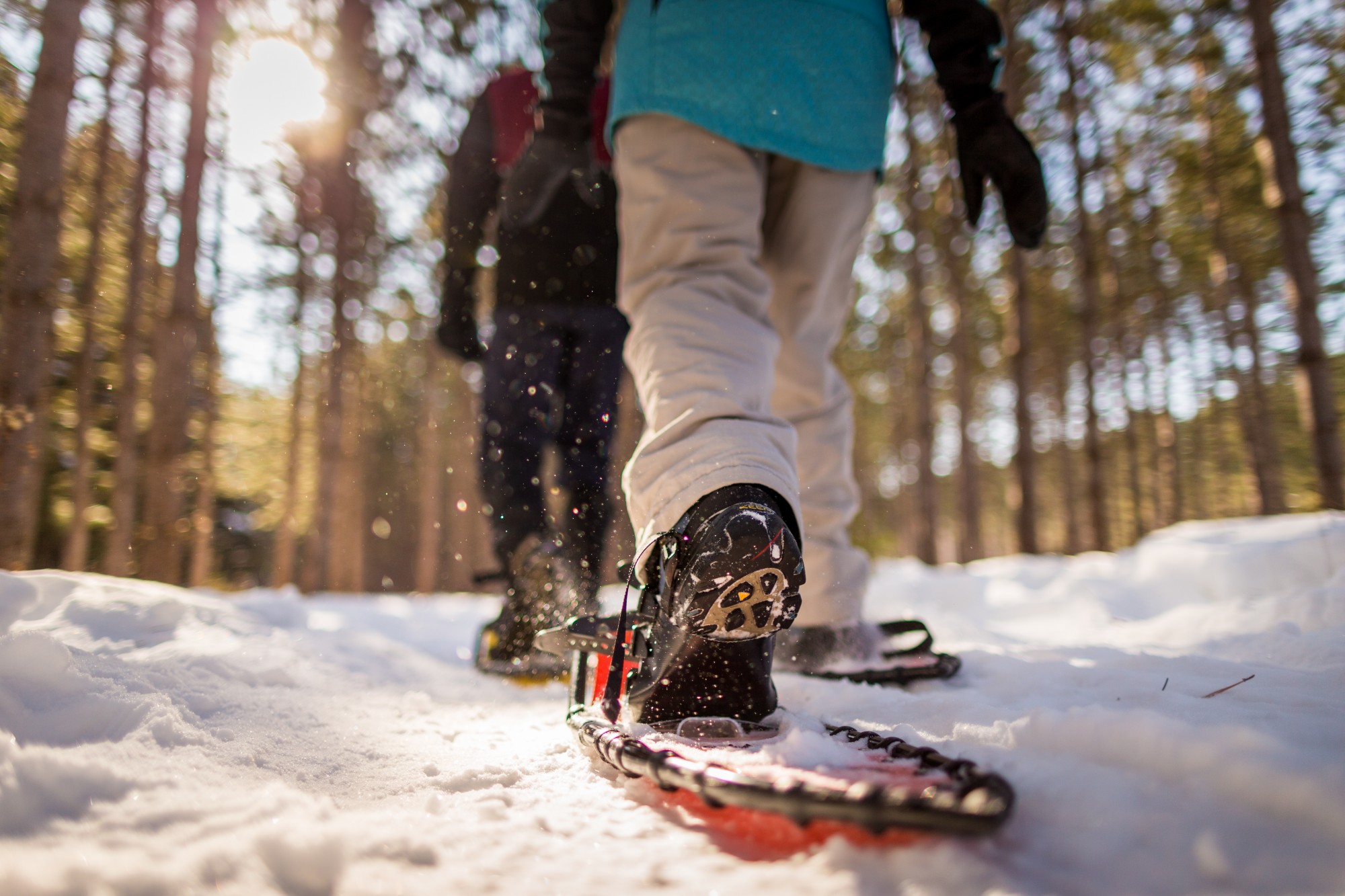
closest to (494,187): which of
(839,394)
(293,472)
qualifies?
(839,394)

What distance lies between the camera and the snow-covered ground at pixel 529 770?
52 centimetres

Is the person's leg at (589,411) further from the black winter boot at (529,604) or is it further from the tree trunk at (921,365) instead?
the tree trunk at (921,365)

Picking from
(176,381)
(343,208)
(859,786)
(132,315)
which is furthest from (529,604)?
(343,208)

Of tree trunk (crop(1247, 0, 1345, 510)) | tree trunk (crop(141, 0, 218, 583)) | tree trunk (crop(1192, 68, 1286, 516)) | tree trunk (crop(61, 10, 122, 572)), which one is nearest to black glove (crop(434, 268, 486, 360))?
tree trunk (crop(141, 0, 218, 583))

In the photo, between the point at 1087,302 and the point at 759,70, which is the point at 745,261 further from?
the point at 1087,302

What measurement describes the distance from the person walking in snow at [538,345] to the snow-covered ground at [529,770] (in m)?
0.44

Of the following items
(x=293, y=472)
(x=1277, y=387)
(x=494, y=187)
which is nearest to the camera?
(x=494, y=187)

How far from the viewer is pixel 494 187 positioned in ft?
7.22

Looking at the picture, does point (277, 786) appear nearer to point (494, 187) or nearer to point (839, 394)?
point (839, 394)

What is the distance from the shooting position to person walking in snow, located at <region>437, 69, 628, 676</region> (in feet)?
5.94

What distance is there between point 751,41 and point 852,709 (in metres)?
1.20

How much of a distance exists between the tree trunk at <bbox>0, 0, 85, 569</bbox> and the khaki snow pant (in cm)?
306

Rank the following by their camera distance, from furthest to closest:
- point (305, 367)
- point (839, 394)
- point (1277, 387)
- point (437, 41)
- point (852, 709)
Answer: point (1277, 387), point (305, 367), point (437, 41), point (839, 394), point (852, 709)

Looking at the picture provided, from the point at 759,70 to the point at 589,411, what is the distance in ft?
3.79
